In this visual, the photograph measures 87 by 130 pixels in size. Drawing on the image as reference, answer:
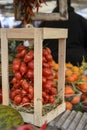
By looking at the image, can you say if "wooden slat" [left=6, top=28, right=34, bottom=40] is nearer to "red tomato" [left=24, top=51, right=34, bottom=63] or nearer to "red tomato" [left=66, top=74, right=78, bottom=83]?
"red tomato" [left=24, top=51, right=34, bottom=63]

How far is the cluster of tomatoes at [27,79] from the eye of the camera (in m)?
0.94

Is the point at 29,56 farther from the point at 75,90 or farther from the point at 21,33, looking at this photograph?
the point at 75,90

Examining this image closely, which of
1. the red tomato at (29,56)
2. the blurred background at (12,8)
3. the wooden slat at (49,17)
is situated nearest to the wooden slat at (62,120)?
the red tomato at (29,56)

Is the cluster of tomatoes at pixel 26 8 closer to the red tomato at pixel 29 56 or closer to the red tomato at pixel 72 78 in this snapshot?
the red tomato at pixel 72 78

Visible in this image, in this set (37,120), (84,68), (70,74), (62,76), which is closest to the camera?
(37,120)

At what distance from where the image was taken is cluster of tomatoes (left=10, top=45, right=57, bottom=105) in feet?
3.10

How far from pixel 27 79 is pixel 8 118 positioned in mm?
190

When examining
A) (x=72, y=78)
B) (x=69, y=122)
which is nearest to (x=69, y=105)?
(x=72, y=78)

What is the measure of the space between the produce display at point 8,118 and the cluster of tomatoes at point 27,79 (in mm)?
Answer: 114

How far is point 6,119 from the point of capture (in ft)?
2.67

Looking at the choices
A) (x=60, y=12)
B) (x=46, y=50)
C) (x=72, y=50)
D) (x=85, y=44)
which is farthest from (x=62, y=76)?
(x=85, y=44)

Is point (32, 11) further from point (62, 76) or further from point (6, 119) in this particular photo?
point (6, 119)

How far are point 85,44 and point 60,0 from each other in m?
1.65

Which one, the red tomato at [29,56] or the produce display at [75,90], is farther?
the produce display at [75,90]
